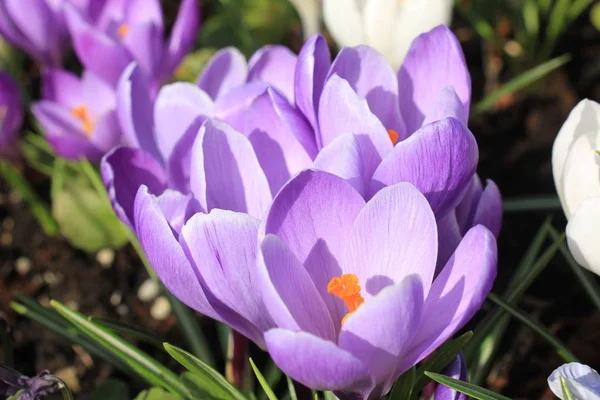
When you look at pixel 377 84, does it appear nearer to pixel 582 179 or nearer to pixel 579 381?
pixel 582 179

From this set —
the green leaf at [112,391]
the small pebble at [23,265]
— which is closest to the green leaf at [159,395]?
the green leaf at [112,391]

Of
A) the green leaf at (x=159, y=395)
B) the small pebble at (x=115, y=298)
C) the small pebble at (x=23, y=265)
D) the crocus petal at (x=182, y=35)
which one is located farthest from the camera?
the small pebble at (x=23, y=265)

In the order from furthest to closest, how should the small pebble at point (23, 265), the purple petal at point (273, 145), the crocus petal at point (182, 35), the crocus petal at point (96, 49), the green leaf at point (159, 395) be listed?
the small pebble at point (23, 265)
the crocus petal at point (182, 35)
the crocus petal at point (96, 49)
the green leaf at point (159, 395)
the purple petal at point (273, 145)

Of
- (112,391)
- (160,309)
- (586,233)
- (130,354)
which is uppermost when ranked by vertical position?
(586,233)

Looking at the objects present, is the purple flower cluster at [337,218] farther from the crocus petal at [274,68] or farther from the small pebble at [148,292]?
the small pebble at [148,292]

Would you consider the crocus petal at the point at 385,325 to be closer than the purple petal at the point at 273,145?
Yes

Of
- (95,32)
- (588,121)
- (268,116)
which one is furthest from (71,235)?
(588,121)

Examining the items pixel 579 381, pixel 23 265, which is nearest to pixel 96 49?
pixel 23 265
